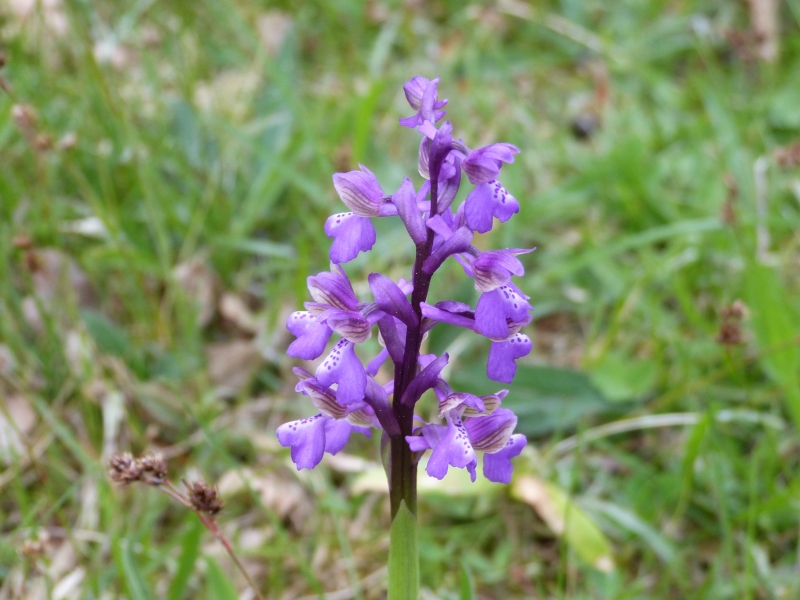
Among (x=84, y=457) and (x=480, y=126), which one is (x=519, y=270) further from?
(x=480, y=126)

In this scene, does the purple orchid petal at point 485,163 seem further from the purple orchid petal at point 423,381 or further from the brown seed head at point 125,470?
the brown seed head at point 125,470

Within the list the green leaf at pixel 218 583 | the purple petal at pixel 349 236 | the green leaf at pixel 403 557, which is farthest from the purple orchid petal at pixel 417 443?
the green leaf at pixel 218 583

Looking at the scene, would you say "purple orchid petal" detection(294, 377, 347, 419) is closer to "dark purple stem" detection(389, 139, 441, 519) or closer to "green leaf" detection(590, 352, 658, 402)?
"dark purple stem" detection(389, 139, 441, 519)

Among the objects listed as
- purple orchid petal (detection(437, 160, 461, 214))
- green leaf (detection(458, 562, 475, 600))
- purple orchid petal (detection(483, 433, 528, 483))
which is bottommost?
green leaf (detection(458, 562, 475, 600))

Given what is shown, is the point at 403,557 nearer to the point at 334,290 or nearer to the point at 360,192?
the point at 334,290

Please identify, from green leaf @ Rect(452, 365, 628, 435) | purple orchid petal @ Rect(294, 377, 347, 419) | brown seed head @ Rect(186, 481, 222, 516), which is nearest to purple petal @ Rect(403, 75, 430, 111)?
purple orchid petal @ Rect(294, 377, 347, 419)

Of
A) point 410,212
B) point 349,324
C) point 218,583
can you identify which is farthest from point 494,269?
point 218,583
